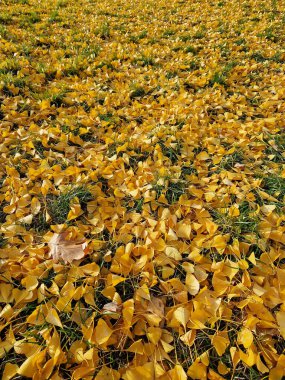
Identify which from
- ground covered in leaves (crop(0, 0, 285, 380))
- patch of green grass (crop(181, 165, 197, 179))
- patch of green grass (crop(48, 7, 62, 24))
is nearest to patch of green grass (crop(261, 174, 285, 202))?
ground covered in leaves (crop(0, 0, 285, 380))

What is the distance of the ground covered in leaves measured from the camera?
1377 mm

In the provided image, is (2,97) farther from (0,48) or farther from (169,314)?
(169,314)

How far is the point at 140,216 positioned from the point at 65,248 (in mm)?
499

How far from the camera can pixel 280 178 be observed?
2.24 m

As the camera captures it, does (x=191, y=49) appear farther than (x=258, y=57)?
Yes

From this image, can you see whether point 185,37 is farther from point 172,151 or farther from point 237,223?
point 237,223

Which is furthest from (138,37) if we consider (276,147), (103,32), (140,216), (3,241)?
(3,241)

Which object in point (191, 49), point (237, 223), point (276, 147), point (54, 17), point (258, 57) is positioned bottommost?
point (237, 223)

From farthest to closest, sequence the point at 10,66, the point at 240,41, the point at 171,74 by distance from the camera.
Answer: the point at 240,41, the point at 171,74, the point at 10,66

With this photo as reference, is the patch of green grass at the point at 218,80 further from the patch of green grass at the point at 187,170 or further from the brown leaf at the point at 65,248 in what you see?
the brown leaf at the point at 65,248

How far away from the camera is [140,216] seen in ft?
6.48

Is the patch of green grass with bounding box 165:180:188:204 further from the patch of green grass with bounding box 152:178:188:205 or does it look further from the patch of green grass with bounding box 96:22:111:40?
the patch of green grass with bounding box 96:22:111:40

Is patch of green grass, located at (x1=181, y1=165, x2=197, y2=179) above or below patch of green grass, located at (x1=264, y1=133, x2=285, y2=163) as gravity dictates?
below

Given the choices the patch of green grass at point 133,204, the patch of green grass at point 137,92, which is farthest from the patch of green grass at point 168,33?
the patch of green grass at point 133,204
